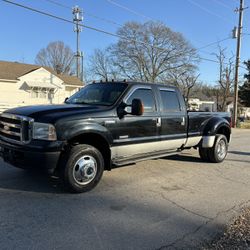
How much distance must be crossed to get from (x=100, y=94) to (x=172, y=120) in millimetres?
1752

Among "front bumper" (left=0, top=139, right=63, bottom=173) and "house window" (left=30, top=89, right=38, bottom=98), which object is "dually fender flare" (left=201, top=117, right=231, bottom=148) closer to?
"front bumper" (left=0, top=139, right=63, bottom=173)

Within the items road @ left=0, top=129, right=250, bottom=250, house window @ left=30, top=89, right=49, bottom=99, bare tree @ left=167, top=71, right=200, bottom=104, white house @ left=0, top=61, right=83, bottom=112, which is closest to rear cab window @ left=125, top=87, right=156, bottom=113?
road @ left=0, top=129, right=250, bottom=250

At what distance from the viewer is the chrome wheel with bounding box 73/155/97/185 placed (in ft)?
18.5

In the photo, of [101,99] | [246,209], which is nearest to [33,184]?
[101,99]

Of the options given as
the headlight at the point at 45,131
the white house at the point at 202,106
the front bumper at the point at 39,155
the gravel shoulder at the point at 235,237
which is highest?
the white house at the point at 202,106

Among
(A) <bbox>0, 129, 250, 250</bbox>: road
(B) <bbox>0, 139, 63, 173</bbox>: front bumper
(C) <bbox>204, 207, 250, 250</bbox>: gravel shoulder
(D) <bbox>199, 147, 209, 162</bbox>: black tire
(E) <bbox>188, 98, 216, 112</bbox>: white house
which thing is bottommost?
(C) <bbox>204, 207, 250, 250</bbox>: gravel shoulder

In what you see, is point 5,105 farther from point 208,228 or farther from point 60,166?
point 208,228

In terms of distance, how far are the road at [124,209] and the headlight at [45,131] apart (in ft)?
3.14

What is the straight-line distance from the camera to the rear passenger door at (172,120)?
7.32 m

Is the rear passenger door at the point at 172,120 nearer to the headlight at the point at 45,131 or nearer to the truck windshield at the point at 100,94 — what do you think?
the truck windshield at the point at 100,94

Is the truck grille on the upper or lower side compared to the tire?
upper

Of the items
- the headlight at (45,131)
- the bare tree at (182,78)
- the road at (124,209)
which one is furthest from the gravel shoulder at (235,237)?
the bare tree at (182,78)

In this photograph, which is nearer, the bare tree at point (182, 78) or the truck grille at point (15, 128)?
the truck grille at point (15, 128)

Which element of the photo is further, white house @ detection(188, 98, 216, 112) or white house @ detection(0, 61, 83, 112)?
white house @ detection(0, 61, 83, 112)
